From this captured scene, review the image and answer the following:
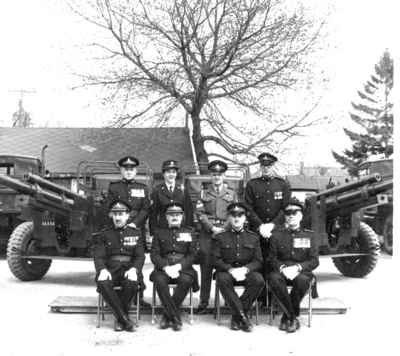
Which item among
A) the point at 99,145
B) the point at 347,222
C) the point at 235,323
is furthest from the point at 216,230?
the point at 99,145

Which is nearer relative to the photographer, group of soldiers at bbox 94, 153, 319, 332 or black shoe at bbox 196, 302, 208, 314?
group of soldiers at bbox 94, 153, 319, 332

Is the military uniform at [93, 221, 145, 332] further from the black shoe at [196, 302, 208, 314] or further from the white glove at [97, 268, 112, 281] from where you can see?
the black shoe at [196, 302, 208, 314]

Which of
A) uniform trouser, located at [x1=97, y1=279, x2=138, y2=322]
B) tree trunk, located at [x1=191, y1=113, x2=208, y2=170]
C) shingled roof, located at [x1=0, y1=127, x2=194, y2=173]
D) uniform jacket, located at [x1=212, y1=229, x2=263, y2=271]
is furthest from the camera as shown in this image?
shingled roof, located at [x1=0, y1=127, x2=194, y2=173]

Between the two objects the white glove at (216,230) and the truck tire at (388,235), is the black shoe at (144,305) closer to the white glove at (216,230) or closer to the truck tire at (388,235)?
the white glove at (216,230)

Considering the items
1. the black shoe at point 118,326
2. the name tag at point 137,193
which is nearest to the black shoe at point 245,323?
the black shoe at point 118,326

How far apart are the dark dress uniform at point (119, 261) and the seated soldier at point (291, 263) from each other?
1375 mm

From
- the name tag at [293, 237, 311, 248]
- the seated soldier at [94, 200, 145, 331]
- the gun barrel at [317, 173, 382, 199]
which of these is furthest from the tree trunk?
the name tag at [293, 237, 311, 248]

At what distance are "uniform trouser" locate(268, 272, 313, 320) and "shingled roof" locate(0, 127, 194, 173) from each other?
561 inches

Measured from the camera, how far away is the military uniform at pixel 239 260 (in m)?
5.91

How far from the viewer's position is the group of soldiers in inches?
231

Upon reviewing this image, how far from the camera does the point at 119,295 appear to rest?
5934 mm

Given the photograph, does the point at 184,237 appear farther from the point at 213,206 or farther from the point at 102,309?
the point at 102,309

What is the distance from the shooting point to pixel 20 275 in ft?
29.5

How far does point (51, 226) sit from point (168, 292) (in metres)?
3.58
